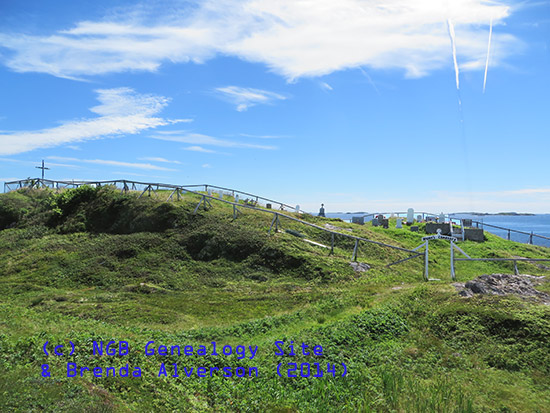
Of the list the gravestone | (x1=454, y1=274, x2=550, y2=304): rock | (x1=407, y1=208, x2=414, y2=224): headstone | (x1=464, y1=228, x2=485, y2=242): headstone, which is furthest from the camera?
(x1=407, y1=208, x2=414, y2=224): headstone

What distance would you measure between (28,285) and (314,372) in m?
17.5

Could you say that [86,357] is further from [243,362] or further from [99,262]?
[99,262]

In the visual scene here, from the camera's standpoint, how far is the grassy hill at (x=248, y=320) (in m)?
8.40

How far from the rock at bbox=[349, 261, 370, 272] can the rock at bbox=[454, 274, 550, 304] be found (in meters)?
6.83

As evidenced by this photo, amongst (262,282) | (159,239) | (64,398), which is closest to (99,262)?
(159,239)

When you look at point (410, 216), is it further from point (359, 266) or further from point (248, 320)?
point (248, 320)

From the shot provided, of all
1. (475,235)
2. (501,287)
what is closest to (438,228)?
(475,235)

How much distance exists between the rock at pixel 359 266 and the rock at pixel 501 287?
6.83 meters

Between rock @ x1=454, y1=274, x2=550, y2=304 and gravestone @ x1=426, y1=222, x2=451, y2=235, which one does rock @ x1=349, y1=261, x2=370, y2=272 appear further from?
gravestone @ x1=426, y1=222, x2=451, y2=235

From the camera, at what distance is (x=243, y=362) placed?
10133 millimetres

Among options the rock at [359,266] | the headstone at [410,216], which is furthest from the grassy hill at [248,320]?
the headstone at [410,216]

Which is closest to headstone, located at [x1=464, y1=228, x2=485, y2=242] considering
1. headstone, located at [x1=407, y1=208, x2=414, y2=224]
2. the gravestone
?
the gravestone

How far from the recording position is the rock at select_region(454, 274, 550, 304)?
14.2 meters

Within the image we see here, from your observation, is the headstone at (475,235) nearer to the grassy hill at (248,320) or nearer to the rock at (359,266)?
the grassy hill at (248,320)
